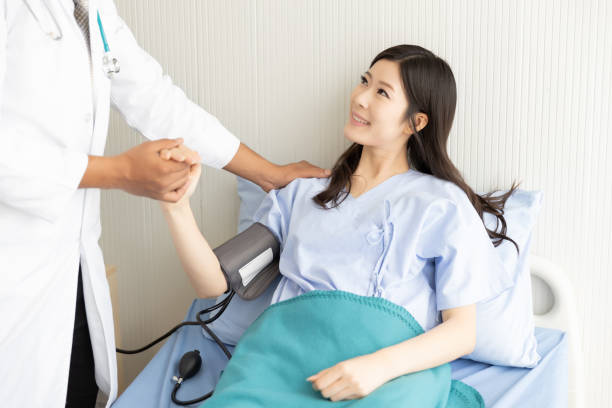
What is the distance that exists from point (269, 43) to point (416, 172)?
1.95 feet

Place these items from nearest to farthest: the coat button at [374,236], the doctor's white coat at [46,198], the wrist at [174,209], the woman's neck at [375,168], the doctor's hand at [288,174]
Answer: the doctor's white coat at [46,198]
the wrist at [174,209]
the coat button at [374,236]
the woman's neck at [375,168]
the doctor's hand at [288,174]

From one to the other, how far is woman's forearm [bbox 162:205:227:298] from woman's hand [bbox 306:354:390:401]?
0.32 meters

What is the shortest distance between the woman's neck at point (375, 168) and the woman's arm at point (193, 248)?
39 centimetres

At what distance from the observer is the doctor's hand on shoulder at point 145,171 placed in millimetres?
976

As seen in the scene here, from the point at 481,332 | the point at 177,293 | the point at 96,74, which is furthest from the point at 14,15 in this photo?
the point at 481,332

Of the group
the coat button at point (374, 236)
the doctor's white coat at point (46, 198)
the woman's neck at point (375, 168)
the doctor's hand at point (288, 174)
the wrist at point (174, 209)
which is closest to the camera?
the doctor's white coat at point (46, 198)

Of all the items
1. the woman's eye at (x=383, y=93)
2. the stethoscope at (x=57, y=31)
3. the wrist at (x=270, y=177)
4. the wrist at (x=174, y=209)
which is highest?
the stethoscope at (x=57, y=31)

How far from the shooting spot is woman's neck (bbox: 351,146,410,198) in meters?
1.36

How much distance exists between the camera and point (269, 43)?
1604 millimetres

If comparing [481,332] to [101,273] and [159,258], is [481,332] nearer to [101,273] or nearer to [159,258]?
[101,273]

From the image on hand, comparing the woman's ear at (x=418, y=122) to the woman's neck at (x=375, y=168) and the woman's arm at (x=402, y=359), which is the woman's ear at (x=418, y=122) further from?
the woman's arm at (x=402, y=359)

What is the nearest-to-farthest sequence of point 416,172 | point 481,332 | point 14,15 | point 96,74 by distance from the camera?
point 14,15
point 96,74
point 481,332
point 416,172

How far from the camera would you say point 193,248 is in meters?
1.16

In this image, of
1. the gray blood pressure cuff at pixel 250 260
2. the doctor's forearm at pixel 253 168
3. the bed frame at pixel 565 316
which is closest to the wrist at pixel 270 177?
the doctor's forearm at pixel 253 168
